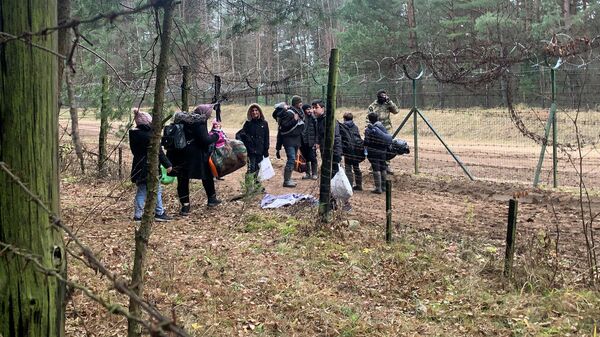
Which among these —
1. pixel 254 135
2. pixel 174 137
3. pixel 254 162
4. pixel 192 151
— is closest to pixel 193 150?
pixel 192 151

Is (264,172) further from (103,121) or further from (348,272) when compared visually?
(348,272)

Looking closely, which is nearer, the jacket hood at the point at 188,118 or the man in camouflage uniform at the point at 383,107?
the jacket hood at the point at 188,118

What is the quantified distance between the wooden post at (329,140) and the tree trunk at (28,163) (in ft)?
16.0

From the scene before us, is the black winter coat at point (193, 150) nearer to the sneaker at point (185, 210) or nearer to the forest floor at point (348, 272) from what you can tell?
the sneaker at point (185, 210)

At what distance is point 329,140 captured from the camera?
682cm

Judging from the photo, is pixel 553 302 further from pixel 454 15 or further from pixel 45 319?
pixel 454 15

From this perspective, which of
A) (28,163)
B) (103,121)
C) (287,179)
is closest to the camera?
(28,163)

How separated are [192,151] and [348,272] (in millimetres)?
3319

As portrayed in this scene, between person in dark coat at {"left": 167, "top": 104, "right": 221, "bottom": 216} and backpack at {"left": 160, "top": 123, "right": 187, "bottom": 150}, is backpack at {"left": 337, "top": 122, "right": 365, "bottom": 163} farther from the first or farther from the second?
backpack at {"left": 160, "top": 123, "right": 187, "bottom": 150}

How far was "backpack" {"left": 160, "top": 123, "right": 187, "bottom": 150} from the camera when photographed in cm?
751

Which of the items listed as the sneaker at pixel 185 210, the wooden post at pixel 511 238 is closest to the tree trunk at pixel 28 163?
the wooden post at pixel 511 238

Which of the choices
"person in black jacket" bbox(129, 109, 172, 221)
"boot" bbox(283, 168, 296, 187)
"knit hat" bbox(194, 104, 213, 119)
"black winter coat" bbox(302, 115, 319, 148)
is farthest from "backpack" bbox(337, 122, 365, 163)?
"person in black jacket" bbox(129, 109, 172, 221)

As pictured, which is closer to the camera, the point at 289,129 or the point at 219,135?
the point at 219,135

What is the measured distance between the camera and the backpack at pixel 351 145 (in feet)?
31.1
